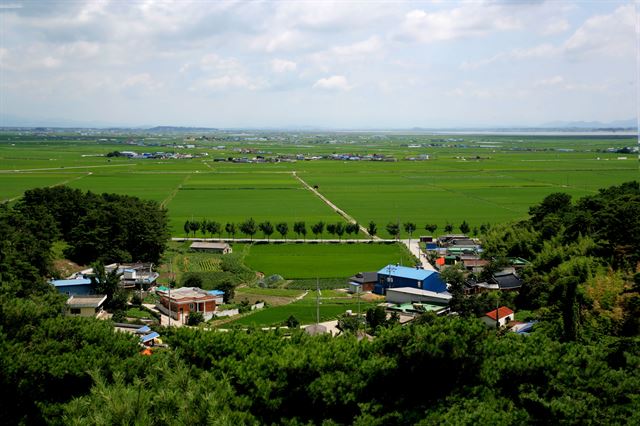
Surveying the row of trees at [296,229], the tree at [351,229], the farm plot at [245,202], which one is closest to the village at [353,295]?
the row of trees at [296,229]

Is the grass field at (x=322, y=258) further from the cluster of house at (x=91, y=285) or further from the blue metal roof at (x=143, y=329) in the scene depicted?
the blue metal roof at (x=143, y=329)

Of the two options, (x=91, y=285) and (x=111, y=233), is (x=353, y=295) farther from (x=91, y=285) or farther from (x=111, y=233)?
(x=111, y=233)

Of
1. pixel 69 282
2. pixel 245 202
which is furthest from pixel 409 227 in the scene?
pixel 69 282

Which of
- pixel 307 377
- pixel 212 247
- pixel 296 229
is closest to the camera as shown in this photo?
pixel 307 377

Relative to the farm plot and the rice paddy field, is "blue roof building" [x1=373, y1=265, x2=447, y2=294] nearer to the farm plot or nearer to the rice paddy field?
the rice paddy field

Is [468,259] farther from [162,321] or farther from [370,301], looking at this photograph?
[162,321]

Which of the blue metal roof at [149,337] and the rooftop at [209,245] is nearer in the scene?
the blue metal roof at [149,337]
